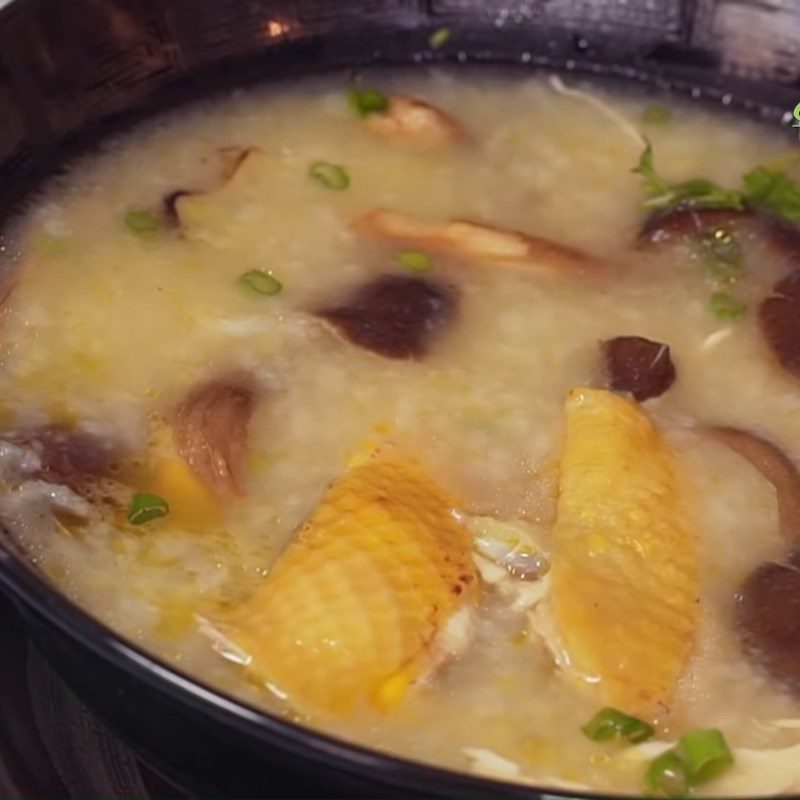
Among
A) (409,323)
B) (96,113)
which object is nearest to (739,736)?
(409,323)

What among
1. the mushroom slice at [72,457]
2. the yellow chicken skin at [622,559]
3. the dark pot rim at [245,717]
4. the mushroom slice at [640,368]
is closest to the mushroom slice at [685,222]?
the mushroom slice at [640,368]

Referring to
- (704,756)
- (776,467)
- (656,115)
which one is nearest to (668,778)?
(704,756)

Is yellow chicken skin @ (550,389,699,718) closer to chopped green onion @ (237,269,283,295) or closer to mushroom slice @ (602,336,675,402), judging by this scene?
mushroom slice @ (602,336,675,402)

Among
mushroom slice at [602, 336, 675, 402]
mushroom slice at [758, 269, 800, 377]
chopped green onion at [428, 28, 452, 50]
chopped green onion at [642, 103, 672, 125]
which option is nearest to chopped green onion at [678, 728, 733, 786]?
mushroom slice at [602, 336, 675, 402]

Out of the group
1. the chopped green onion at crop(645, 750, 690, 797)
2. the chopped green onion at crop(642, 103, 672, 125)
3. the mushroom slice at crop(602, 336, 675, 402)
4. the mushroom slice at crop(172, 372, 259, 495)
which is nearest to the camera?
the chopped green onion at crop(645, 750, 690, 797)

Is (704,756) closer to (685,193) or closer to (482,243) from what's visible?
(482,243)

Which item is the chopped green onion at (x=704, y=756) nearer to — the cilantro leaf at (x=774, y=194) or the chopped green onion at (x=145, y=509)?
the chopped green onion at (x=145, y=509)

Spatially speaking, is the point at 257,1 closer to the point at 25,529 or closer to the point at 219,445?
the point at 219,445
